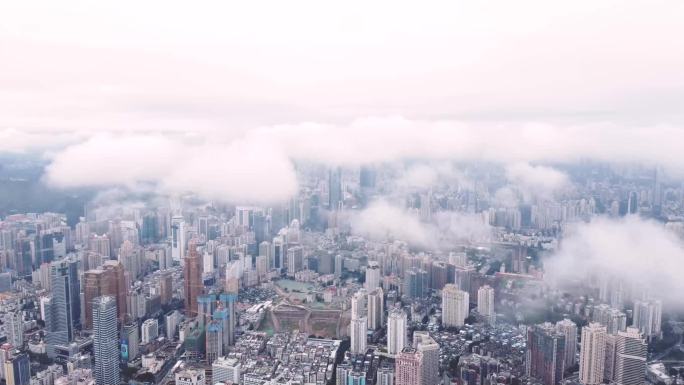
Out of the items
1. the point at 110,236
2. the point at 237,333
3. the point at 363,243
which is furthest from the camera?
the point at 363,243

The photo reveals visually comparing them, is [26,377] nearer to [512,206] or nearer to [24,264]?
[24,264]

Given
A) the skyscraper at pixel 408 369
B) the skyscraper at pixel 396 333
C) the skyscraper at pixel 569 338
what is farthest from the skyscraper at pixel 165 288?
the skyscraper at pixel 569 338

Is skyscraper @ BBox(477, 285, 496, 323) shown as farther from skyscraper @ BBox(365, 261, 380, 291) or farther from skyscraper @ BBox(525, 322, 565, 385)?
skyscraper @ BBox(365, 261, 380, 291)

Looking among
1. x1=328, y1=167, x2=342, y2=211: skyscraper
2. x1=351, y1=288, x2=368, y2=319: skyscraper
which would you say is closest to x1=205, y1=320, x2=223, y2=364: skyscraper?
x1=351, y1=288, x2=368, y2=319: skyscraper

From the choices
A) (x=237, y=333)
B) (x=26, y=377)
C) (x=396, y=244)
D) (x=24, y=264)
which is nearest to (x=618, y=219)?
(x=396, y=244)

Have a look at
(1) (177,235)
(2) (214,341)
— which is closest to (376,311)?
(2) (214,341)
